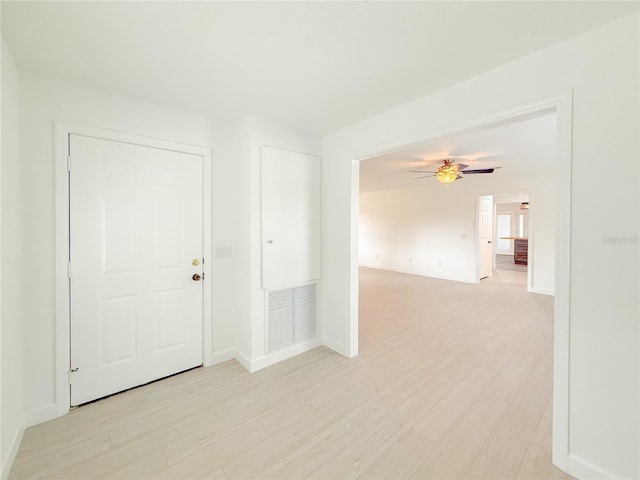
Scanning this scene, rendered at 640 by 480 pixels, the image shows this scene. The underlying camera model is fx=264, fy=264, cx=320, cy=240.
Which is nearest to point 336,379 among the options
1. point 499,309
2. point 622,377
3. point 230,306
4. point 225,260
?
point 230,306

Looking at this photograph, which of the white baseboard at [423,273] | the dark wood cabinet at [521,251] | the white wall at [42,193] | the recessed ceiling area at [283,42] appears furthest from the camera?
the dark wood cabinet at [521,251]

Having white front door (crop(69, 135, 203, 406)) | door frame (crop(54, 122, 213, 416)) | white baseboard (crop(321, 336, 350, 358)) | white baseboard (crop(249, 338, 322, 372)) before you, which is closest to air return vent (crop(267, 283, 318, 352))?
white baseboard (crop(249, 338, 322, 372))

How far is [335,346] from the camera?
297 cm

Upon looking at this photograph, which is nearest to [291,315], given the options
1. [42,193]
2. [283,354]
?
[283,354]

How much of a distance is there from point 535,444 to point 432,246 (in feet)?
18.9

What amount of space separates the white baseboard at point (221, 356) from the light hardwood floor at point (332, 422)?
8cm

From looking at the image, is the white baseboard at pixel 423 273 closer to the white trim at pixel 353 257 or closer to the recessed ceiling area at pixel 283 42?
the white trim at pixel 353 257

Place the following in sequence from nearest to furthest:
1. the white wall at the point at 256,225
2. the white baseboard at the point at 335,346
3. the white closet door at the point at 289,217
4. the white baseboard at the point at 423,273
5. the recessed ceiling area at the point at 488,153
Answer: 1. the white wall at the point at 256,225
2. the white closet door at the point at 289,217
3. the white baseboard at the point at 335,346
4. the recessed ceiling area at the point at 488,153
5. the white baseboard at the point at 423,273

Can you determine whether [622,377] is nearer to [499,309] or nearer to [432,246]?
[499,309]

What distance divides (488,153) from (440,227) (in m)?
3.14

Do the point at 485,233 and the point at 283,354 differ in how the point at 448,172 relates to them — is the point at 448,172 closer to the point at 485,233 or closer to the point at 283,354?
the point at 485,233

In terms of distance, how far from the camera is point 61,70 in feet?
5.86

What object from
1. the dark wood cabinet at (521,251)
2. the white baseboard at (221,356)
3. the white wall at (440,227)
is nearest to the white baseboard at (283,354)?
the white baseboard at (221,356)

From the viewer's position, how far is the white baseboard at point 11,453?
145 centimetres
